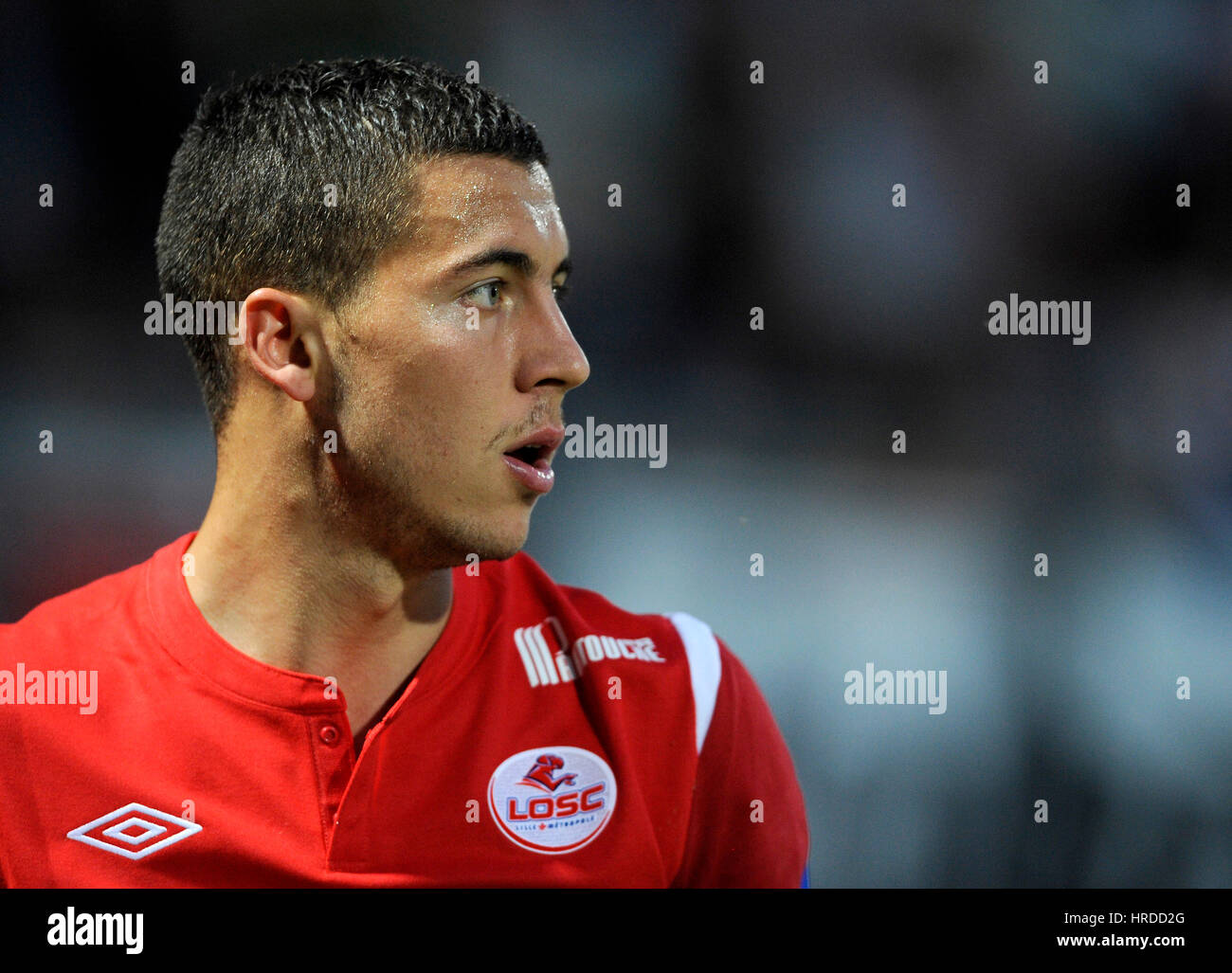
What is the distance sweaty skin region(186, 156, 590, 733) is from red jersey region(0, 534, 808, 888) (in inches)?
2.8

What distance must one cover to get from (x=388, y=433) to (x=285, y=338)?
193mm

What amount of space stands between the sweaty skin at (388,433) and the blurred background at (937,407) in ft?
1.44

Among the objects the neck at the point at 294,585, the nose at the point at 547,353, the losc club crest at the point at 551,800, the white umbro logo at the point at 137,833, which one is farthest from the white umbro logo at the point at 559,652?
the white umbro logo at the point at 137,833

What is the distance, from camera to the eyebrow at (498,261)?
144 cm

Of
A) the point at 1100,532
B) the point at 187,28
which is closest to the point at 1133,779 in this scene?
the point at 1100,532

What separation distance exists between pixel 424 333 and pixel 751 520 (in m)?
0.79

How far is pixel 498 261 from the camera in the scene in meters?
1.45

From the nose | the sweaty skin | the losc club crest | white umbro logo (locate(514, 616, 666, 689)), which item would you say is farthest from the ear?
the losc club crest

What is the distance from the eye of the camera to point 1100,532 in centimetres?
199

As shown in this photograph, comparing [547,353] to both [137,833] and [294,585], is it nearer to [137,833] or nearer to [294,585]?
[294,585]

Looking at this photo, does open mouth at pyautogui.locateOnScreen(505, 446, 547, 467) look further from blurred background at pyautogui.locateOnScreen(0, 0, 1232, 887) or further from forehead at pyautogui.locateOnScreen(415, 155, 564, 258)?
blurred background at pyautogui.locateOnScreen(0, 0, 1232, 887)

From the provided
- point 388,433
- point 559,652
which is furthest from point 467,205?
point 559,652

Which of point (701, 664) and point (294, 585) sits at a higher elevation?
point (294, 585)
